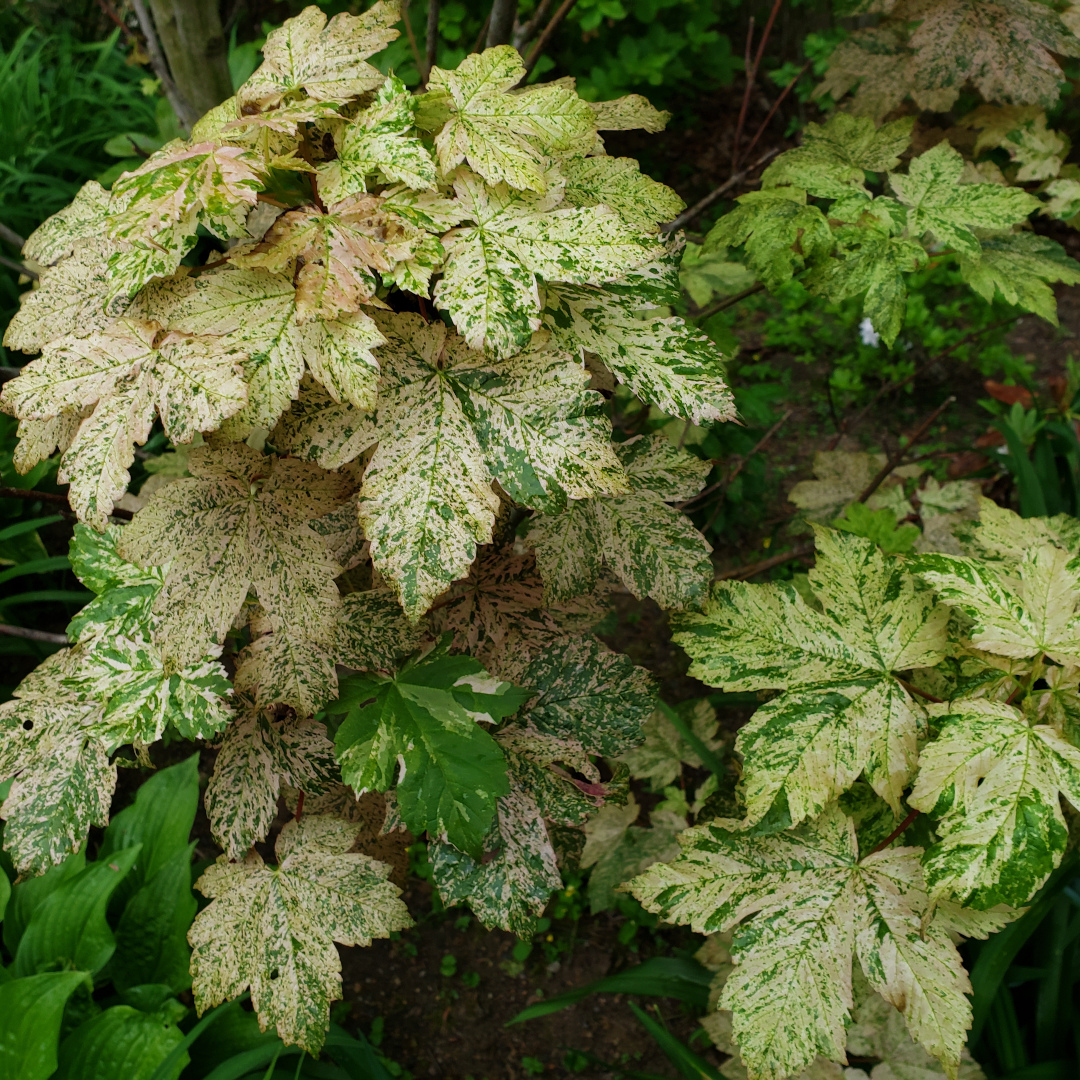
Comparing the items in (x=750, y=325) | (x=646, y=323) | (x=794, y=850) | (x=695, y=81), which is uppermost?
(x=646, y=323)

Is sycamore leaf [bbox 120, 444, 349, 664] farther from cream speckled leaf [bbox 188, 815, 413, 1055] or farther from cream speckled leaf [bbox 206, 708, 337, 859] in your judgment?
cream speckled leaf [bbox 188, 815, 413, 1055]

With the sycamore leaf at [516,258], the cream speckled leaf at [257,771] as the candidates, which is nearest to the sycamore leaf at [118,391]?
the sycamore leaf at [516,258]

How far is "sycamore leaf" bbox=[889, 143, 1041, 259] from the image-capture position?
1.17m

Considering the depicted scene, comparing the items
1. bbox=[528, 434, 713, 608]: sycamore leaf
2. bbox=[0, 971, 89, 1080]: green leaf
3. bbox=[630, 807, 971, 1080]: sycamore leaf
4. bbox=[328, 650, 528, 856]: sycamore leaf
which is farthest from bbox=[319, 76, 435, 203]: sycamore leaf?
bbox=[0, 971, 89, 1080]: green leaf

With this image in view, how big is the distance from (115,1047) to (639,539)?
132 centimetres

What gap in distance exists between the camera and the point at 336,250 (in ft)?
2.41

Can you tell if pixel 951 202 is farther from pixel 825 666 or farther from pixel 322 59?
pixel 322 59

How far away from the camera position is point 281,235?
756 millimetres

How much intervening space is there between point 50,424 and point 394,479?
0.40 m

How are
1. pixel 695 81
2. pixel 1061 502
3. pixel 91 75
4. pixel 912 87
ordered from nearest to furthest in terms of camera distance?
pixel 912 87 → pixel 1061 502 → pixel 91 75 → pixel 695 81

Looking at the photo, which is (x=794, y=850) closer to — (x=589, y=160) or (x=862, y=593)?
(x=862, y=593)

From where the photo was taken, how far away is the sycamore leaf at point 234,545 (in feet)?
2.77

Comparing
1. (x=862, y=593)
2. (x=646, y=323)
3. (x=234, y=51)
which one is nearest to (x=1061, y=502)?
(x=862, y=593)

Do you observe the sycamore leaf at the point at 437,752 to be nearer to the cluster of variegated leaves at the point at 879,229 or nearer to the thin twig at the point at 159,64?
the cluster of variegated leaves at the point at 879,229
